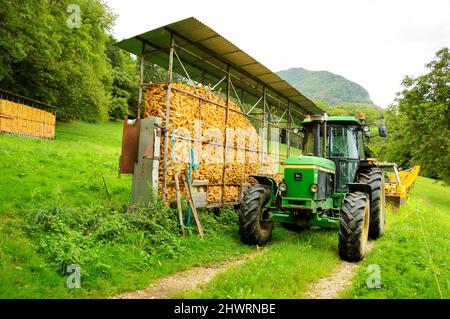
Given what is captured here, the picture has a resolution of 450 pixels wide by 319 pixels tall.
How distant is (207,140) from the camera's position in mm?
9039

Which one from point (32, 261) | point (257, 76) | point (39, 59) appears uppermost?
point (39, 59)

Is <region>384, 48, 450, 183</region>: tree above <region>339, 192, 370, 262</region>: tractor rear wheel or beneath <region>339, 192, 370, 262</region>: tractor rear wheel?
above

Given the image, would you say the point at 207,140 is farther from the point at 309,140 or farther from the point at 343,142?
the point at 343,142

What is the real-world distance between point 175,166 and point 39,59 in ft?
59.1

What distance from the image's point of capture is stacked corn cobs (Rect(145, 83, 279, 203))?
26.0 ft

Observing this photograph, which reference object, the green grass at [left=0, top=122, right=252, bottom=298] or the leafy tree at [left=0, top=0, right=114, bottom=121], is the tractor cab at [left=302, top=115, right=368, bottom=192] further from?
the leafy tree at [left=0, top=0, right=114, bottom=121]

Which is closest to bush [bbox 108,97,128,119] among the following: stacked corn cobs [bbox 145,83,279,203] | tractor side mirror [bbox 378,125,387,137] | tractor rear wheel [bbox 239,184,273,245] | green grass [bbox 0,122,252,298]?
stacked corn cobs [bbox 145,83,279,203]

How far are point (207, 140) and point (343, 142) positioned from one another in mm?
3420

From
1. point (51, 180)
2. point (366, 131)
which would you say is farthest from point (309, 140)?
point (51, 180)

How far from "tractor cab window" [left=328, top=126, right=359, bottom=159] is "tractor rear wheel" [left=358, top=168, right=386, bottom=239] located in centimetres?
50

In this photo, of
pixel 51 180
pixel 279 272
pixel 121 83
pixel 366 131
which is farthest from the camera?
pixel 121 83

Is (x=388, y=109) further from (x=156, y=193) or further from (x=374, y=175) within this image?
(x=156, y=193)

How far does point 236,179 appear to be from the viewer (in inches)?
405

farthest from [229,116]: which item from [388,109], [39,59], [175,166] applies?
[388,109]
